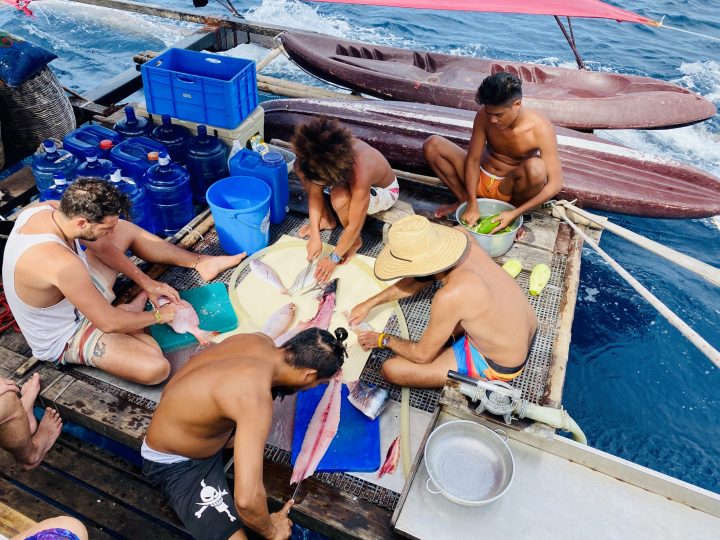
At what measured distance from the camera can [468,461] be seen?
109 inches

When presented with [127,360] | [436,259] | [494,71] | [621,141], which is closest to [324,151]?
[436,259]

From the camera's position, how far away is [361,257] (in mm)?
4641

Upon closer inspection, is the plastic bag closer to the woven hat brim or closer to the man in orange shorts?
the man in orange shorts

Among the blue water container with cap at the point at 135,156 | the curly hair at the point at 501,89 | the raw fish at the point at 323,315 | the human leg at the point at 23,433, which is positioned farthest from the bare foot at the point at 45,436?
the curly hair at the point at 501,89

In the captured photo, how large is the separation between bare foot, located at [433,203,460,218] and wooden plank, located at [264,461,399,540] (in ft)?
10.3

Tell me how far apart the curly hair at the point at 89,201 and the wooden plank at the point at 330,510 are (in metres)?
1.94

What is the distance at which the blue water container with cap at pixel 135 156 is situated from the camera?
15.9 feet

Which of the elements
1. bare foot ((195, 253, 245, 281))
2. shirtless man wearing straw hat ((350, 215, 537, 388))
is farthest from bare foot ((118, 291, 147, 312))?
shirtless man wearing straw hat ((350, 215, 537, 388))

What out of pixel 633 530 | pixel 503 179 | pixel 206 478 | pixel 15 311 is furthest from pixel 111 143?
pixel 633 530

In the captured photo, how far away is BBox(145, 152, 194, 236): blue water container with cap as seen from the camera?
4625mm

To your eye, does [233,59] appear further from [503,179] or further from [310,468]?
[310,468]

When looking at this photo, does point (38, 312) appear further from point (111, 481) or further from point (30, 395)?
point (111, 481)

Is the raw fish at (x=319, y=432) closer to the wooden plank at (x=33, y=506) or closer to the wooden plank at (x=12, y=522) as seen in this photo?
the wooden plank at (x=33, y=506)

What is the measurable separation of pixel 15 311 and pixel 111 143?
2.30 meters
